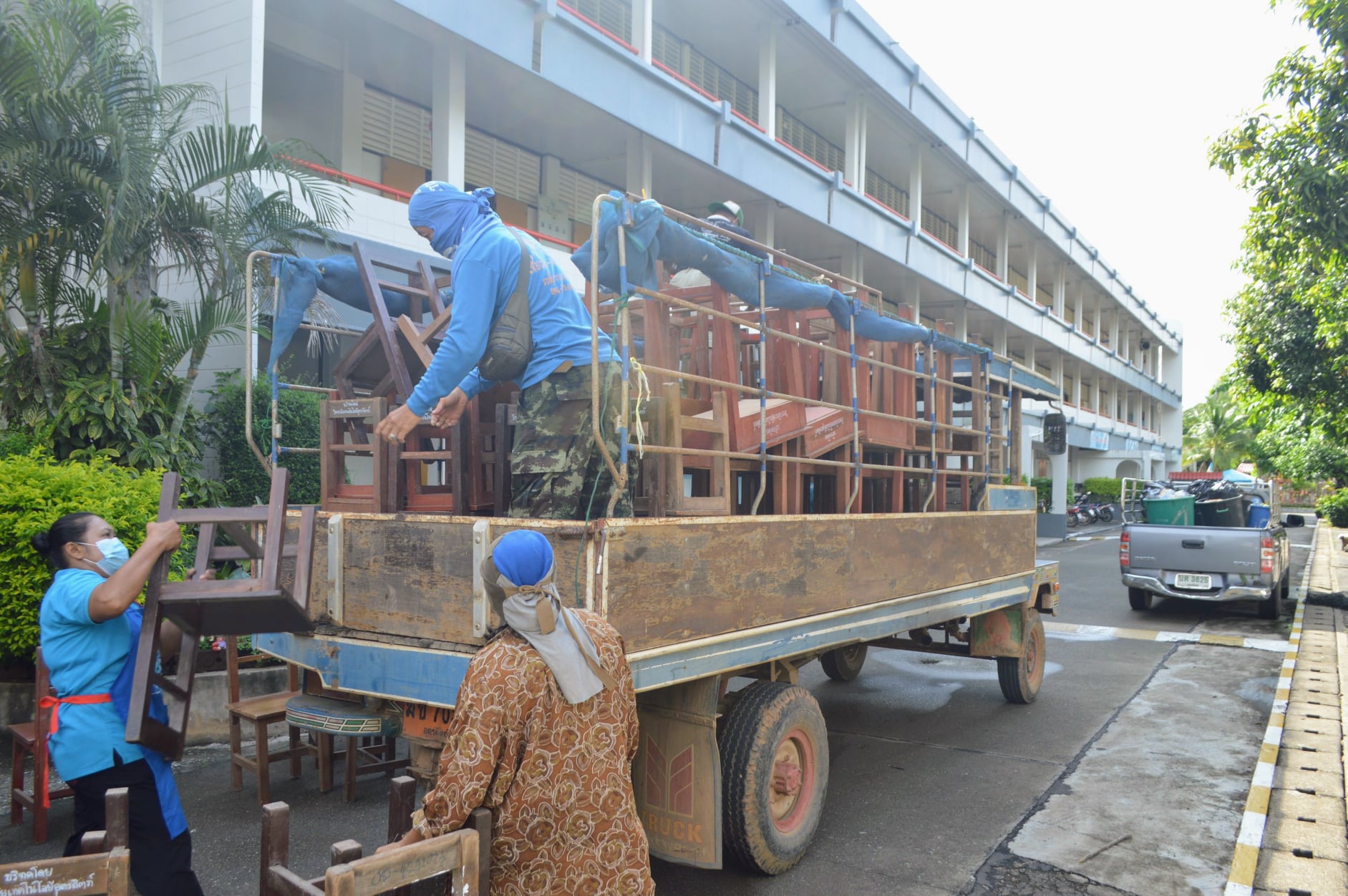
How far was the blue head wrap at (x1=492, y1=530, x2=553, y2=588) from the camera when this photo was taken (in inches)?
93.7

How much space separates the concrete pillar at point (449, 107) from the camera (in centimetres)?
1052

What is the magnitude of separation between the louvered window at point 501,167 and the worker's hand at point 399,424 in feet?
34.2

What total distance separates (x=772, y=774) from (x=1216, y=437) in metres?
62.4

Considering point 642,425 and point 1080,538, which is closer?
point 642,425

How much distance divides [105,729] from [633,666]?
1687 millimetres

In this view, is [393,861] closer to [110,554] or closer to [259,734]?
[110,554]

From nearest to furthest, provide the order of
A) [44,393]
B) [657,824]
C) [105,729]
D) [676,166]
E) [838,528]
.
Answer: [105,729] → [657,824] → [838,528] → [44,393] → [676,166]

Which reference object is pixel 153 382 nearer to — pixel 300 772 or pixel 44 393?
pixel 44 393

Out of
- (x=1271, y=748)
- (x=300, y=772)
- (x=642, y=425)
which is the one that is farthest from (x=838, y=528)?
(x=1271, y=748)

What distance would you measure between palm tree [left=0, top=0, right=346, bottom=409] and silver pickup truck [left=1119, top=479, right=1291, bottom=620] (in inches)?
412

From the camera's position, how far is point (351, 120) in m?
11.8

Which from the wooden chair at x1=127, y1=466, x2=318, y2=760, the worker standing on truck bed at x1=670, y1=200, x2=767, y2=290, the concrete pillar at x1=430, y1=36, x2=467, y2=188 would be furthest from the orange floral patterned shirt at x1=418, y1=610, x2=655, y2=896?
the concrete pillar at x1=430, y1=36, x2=467, y2=188

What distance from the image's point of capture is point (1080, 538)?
2534 cm

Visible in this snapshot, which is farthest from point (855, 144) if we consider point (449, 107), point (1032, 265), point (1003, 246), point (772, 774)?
point (772, 774)
